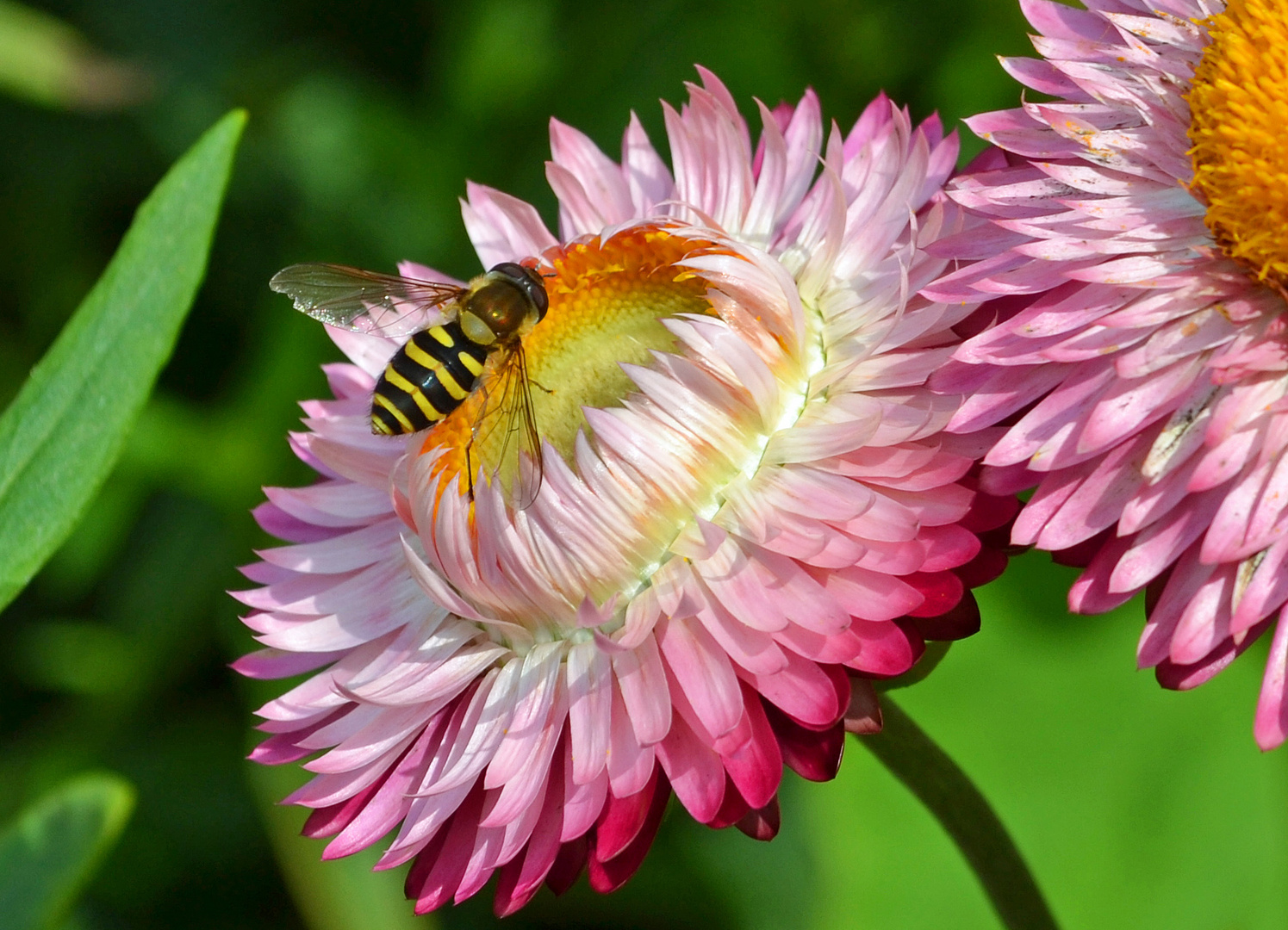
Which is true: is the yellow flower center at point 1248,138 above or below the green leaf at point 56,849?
above

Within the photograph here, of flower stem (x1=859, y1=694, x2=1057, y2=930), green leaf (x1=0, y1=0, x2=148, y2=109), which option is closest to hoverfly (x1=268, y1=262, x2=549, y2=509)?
flower stem (x1=859, y1=694, x2=1057, y2=930)

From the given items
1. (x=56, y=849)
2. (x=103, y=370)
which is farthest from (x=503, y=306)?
(x=56, y=849)

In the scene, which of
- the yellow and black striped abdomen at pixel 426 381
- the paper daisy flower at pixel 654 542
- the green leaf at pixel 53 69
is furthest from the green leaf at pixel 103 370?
the green leaf at pixel 53 69

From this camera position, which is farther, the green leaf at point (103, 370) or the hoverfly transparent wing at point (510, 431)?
the green leaf at point (103, 370)

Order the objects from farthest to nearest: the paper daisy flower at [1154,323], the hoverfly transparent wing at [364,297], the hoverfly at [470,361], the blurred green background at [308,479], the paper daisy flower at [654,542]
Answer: the blurred green background at [308,479] → the hoverfly transparent wing at [364,297] → the hoverfly at [470,361] → the paper daisy flower at [654,542] → the paper daisy flower at [1154,323]

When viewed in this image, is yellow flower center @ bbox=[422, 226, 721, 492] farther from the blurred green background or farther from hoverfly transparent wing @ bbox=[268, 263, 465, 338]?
the blurred green background

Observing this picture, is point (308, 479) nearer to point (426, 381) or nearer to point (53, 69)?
point (53, 69)

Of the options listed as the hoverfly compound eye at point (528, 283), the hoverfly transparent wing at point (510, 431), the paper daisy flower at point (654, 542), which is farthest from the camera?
the hoverfly compound eye at point (528, 283)

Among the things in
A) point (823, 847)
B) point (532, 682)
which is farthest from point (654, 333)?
point (823, 847)

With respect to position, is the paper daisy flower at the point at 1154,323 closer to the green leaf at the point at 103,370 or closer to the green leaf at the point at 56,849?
the green leaf at the point at 103,370
